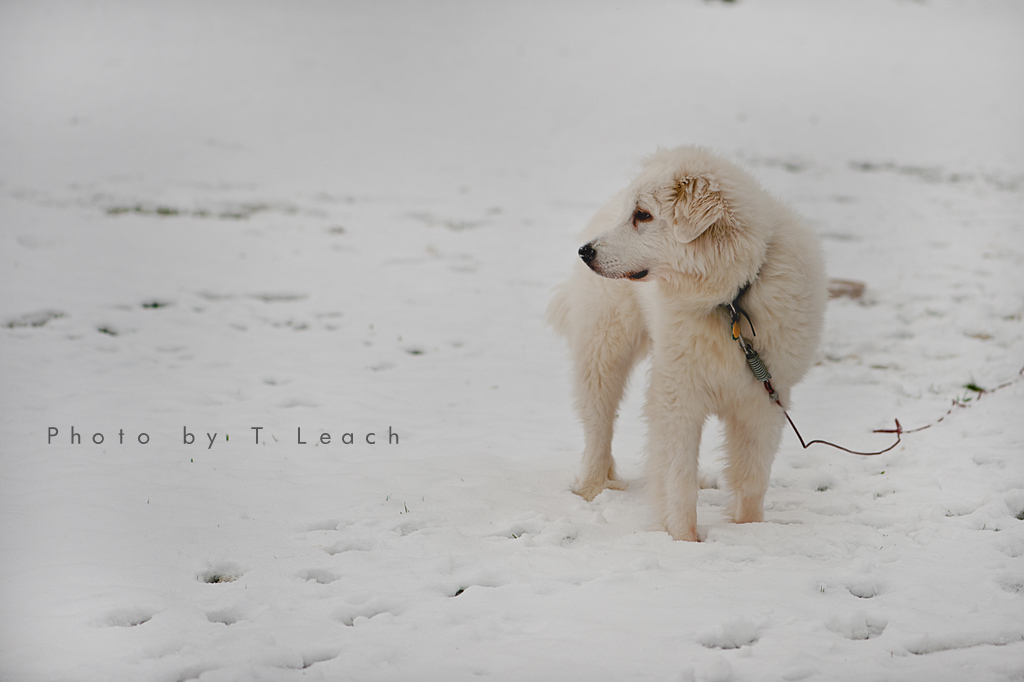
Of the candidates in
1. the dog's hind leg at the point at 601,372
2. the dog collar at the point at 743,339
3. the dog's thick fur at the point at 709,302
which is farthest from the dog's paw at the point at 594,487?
the dog collar at the point at 743,339

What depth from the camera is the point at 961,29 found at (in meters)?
21.6

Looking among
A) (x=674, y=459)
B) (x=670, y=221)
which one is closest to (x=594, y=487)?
(x=674, y=459)

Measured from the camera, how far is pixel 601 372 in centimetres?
430

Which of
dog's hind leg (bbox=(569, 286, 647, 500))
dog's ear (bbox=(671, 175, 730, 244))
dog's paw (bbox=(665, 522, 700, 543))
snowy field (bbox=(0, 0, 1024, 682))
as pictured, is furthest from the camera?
dog's hind leg (bbox=(569, 286, 647, 500))

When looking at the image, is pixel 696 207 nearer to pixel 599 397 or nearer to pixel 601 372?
pixel 601 372

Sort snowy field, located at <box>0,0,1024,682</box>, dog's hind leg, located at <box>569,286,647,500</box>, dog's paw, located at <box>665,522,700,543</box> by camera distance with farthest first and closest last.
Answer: dog's hind leg, located at <box>569,286,647,500</box> < dog's paw, located at <box>665,522,700,543</box> < snowy field, located at <box>0,0,1024,682</box>

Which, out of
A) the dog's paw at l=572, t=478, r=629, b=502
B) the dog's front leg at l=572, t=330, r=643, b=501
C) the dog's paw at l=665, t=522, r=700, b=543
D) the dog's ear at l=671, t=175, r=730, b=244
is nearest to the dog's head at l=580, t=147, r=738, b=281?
the dog's ear at l=671, t=175, r=730, b=244

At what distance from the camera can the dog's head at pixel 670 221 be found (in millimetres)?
3377

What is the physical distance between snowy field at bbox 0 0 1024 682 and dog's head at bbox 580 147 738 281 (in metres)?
1.22

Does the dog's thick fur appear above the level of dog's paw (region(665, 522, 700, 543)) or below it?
above

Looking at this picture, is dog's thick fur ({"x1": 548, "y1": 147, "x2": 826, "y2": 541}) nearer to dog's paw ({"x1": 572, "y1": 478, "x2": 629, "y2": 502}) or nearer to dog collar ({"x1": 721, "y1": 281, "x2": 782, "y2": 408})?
dog collar ({"x1": 721, "y1": 281, "x2": 782, "y2": 408})

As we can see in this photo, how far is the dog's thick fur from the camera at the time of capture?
3.39 metres

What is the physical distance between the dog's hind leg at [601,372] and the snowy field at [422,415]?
0.63ft

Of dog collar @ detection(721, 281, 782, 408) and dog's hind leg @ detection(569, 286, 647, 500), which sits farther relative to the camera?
dog's hind leg @ detection(569, 286, 647, 500)
